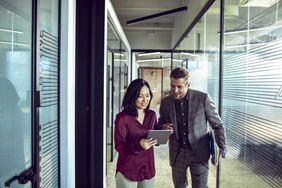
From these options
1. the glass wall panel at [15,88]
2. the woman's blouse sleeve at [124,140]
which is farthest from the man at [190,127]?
the glass wall panel at [15,88]

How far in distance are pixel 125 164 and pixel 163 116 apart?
645 mm

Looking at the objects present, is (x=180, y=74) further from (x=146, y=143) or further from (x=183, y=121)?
(x=146, y=143)

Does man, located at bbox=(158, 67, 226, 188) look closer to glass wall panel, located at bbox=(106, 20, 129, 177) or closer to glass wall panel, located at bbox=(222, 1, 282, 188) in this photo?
glass wall panel, located at bbox=(222, 1, 282, 188)

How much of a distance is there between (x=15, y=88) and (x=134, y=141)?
0.88 meters

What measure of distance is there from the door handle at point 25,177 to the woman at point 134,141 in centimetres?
59

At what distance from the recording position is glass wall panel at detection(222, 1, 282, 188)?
5.69 feet

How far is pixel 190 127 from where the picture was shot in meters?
2.31

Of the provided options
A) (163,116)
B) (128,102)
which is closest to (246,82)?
(163,116)

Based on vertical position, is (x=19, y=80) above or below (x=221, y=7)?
below

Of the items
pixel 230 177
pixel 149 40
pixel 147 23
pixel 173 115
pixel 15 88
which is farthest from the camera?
pixel 149 40

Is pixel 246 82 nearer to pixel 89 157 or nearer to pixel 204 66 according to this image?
pixel 204 66

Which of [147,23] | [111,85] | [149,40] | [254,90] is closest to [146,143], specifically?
[254,90]

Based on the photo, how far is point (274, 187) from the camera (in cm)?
172

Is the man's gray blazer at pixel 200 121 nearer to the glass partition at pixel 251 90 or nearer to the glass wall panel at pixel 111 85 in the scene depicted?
the glass partition at pixel 251 90
